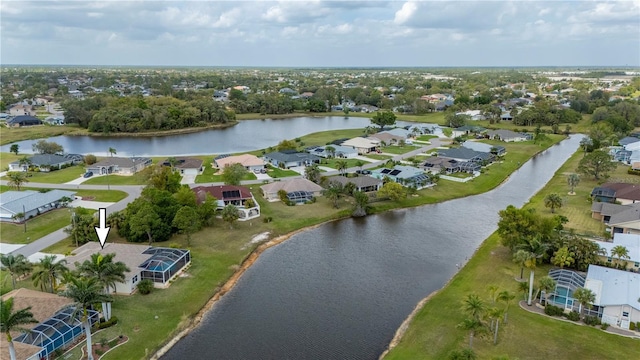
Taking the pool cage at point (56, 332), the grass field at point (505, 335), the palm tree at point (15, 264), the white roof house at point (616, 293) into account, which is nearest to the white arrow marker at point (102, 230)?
the palm tree at point (15, 264)

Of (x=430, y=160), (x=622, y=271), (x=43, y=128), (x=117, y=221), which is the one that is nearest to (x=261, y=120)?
(x=43, y=128)

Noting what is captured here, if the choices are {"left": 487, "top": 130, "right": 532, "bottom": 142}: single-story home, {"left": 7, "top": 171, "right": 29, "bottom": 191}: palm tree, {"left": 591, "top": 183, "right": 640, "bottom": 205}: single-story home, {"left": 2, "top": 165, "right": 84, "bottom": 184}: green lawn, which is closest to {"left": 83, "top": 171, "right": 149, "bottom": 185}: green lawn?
{"left": 2, "top": 165, "right": 84, "bottom": 184}: green lawn

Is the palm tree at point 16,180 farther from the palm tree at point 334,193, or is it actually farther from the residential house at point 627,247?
the residential house at point 627,247

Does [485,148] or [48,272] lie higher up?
[485,148]

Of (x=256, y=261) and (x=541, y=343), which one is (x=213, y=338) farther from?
(x=541, y=343)

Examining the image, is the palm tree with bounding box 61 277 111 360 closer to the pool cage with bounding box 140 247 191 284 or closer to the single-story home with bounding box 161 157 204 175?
the pool cage with bounding box 140 247 191 284

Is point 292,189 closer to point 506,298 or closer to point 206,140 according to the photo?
point 506,298

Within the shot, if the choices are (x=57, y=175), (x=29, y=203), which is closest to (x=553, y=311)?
(x=29, y=203)

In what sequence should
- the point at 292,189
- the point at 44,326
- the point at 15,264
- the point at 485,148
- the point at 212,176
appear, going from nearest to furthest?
the point at 44,326, the point at 15,264, the point at 292,189, the point at 212,176, the point at 485,148
